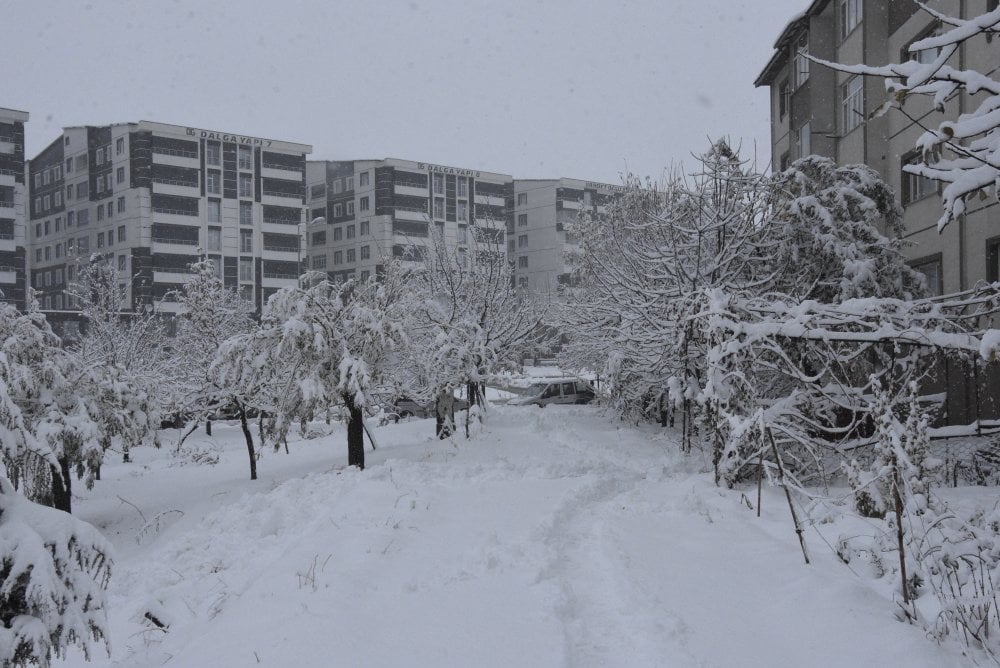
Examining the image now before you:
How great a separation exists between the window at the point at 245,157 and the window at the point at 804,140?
51786mm

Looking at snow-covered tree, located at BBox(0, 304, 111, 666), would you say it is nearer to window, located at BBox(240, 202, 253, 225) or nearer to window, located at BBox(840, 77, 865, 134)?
window, located at BBox(840, 77, 865, 134)

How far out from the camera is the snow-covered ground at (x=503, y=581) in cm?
483

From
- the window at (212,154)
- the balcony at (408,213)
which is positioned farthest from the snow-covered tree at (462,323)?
the balcony at (408,213)

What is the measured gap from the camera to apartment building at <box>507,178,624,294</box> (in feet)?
258

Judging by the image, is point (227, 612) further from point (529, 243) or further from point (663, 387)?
point (529, 243)

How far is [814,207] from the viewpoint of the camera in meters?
14.2

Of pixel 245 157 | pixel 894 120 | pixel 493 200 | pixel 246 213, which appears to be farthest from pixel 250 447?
pixel 493 200

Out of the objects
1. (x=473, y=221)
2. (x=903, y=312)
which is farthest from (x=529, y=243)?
(x=903, y=312)

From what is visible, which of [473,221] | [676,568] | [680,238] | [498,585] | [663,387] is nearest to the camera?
[498,585]

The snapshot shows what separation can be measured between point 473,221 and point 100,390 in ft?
203

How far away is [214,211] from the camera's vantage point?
62.1m

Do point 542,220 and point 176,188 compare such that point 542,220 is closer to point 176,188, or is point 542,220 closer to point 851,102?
point 176,188

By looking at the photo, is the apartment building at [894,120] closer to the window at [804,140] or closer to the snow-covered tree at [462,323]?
the window at [804,140]

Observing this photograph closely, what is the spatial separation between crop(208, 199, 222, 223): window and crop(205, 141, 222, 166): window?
327cm
